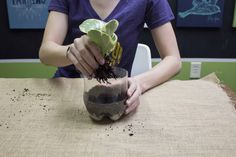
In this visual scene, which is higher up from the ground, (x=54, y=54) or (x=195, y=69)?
(x=54, y=54)

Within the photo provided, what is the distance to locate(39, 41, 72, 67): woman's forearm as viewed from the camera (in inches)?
33.1

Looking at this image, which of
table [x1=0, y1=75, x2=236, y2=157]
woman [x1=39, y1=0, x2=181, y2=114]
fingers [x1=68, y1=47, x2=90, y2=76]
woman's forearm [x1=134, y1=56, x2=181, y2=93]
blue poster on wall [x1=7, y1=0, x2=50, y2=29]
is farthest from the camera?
blue poster on wall [x1=7, y1=0, x2=50, y2=29]

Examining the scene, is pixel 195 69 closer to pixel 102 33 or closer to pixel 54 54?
pixel 54 54

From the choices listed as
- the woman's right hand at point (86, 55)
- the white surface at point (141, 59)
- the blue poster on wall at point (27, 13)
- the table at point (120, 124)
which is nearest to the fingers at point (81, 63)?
the woman's right hand at point (86, 55)

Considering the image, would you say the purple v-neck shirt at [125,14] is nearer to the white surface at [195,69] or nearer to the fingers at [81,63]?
the fingers at [81,63]

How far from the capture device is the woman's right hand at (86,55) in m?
0.60

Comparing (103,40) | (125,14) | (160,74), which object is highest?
(103,40)

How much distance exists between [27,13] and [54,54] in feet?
2.59

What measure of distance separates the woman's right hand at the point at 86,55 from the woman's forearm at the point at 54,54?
17cm

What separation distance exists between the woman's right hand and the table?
0.12 metres

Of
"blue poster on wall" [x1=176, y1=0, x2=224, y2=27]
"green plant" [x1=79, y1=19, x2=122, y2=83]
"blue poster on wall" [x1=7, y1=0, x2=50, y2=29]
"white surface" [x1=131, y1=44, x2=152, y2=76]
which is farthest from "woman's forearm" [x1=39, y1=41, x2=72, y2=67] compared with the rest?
"blue poster on wall" [x1=176, y1=0, x2=224, y2=27]

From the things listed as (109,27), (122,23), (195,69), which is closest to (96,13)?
(122,23)

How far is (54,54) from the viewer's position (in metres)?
0.88

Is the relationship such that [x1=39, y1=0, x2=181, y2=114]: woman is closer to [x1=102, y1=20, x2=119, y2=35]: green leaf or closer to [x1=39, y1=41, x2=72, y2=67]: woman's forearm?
[x1=39, y1=41, x2=72, y2=67]: woman's forearm
